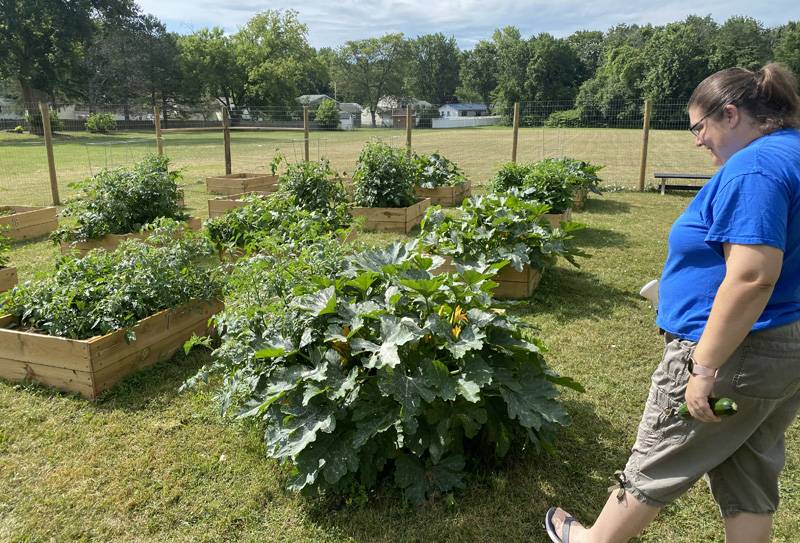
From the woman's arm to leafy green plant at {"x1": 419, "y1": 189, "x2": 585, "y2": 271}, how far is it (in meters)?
2.99

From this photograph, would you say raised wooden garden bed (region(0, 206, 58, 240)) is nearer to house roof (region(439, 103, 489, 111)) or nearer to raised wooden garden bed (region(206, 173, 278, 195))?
raised wooden garden bed (region(206, 173, 278, 195))

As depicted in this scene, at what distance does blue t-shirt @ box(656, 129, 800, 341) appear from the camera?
143 cm

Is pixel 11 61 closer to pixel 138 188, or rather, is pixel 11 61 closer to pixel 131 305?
pixel 138 188

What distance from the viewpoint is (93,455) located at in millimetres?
2881

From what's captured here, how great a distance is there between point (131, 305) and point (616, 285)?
169 inches

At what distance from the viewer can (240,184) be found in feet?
37.0

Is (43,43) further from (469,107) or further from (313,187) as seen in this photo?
(469,107)

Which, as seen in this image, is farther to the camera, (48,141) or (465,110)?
(465,110)

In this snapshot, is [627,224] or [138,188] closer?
[138,188]

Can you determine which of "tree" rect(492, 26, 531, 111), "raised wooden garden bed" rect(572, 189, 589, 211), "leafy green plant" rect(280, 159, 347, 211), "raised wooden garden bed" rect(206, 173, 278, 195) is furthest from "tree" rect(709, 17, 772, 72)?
"leafy green plant" rect(280, 159, 347, 211)

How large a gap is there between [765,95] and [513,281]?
3.57 m

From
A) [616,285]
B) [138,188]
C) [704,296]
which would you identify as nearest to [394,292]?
[704,296]

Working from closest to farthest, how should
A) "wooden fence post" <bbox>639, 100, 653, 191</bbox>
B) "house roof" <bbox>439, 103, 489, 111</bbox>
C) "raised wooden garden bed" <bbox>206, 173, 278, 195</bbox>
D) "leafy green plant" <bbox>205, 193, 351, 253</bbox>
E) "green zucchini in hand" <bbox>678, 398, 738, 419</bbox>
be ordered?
"green zucchini in hand" <bbox>678, 398, 738, 419</bbox>
"leafy green plant" <bbox>205, 193, 351, 253</bbox>
"raised wooden garden bed" <bbox>206, 173, 278, 195</bbox>
"wooden fence post" <bbox>639, 100, 653, 191</bbox>
"house roof" <bbox>439, 103, 489, 111</bbox>

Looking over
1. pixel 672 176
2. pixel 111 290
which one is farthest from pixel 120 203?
pixel 672 176
